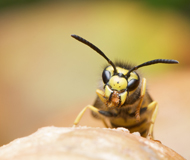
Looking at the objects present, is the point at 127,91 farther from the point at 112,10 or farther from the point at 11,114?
the point at 112,10

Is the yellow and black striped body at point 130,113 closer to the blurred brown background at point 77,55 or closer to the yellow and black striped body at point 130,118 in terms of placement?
the yellow and black striped body at point 130,118

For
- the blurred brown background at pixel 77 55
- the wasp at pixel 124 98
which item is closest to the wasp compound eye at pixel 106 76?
the wasp at pixel 124 98

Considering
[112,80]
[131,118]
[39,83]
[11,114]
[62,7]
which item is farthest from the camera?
[62,7]

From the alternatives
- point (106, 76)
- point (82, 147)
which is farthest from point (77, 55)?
point (82, 147)

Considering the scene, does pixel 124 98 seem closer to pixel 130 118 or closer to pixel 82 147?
pixel 130 118

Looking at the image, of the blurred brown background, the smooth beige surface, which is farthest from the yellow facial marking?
the blurred brown background

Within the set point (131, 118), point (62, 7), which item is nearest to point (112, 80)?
point (131, 118)

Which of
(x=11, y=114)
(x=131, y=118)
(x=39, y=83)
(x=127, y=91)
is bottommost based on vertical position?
(x=11, y=114)
